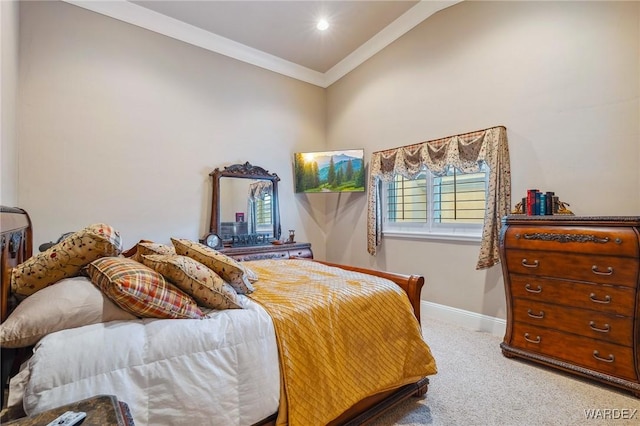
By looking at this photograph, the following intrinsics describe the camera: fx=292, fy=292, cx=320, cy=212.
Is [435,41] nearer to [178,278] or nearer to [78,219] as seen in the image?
[178,278]

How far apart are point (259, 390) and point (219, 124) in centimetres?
323

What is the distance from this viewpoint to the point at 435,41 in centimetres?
330

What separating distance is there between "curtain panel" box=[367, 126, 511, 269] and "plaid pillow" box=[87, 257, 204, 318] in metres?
2.59

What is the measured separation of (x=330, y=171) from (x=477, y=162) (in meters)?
1.85

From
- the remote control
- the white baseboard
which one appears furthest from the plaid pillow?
the white baseboard

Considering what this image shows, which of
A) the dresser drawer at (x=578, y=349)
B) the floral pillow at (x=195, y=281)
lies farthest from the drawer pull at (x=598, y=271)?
the floral pillow at (x=195, y=281)

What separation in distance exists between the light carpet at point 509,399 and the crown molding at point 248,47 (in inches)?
139

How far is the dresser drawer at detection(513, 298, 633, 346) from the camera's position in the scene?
1812mm

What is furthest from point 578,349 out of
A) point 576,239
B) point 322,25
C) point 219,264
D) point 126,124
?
point 126,124

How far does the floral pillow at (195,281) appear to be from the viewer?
127cm

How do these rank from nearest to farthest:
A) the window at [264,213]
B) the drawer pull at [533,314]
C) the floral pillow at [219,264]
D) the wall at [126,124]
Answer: the floral pillow at [219,264] → the drawer pull at [533,314] → the wall at [126,124] → the window at [264,213]

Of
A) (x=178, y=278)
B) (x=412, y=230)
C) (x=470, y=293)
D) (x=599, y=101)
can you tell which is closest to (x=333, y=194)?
(x=412, y=230)

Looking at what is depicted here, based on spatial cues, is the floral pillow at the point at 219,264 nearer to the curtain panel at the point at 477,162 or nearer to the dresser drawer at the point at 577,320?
the dresser drawer at the point at 577,320

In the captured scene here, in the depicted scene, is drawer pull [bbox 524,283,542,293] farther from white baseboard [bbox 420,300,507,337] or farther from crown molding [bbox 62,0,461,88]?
crown molding [bbox 62,0,461,88]
